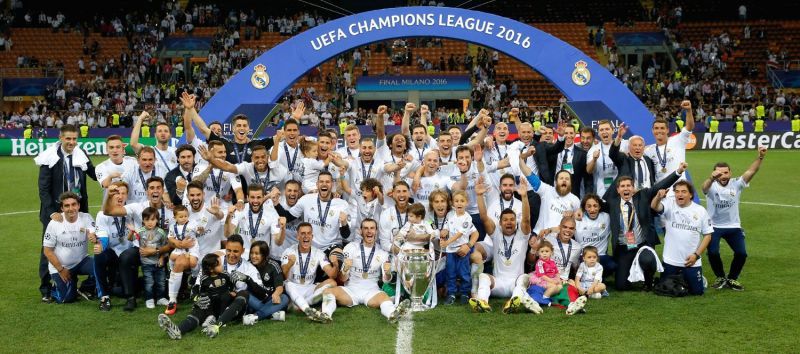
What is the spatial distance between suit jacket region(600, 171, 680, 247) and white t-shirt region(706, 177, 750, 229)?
0.56 m

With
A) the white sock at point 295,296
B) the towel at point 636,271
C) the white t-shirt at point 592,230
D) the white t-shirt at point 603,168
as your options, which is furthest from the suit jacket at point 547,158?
the white sock at point 295,296

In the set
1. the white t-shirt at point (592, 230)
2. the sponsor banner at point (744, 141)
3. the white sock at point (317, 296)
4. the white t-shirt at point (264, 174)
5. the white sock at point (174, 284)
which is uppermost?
the sponsor banner at point (744, 141)

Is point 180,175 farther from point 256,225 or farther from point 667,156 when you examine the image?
point 667,156

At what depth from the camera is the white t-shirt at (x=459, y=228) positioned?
9.08 meters

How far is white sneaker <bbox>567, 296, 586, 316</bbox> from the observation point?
8.39 metres

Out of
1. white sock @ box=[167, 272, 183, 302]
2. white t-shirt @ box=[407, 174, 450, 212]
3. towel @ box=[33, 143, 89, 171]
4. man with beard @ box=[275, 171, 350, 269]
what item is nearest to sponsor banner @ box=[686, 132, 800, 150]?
white t-shirt @ box=[407, 174, 450, 212]

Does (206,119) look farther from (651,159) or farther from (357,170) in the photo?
(651,159)

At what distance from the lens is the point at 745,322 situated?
8.07 m

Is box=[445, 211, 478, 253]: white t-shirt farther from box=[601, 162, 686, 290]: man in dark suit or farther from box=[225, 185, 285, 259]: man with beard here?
box=[225, 185, 285, 259]: man with beard

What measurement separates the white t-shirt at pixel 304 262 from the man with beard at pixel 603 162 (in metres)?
3.63

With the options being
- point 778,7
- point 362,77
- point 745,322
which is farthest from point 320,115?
point 745,322

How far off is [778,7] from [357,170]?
36261 millimetres

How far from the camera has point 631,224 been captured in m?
9.48

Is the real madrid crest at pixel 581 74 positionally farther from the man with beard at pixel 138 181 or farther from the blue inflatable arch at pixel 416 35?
the man with beard at pixel 138 181
